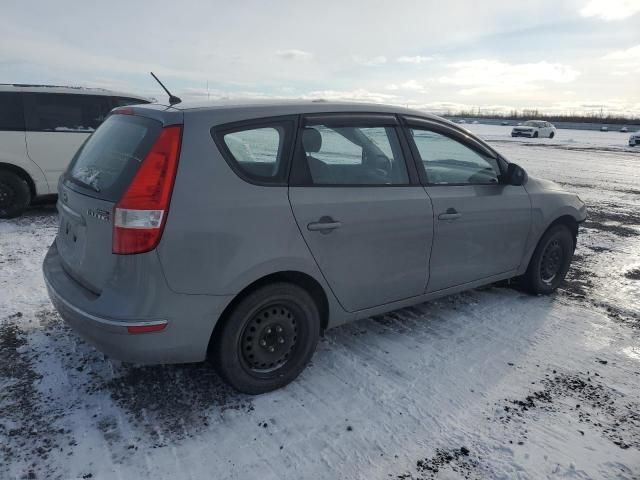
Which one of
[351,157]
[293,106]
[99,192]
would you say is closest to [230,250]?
[99,192]

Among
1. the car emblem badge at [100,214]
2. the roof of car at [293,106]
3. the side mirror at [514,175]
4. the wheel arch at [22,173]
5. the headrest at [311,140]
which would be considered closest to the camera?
the car emblem badge at [100,214]

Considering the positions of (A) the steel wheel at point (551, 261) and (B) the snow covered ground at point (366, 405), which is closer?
(B) the snow covered ground at point (366, 405)

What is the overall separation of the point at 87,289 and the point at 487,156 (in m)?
3.14

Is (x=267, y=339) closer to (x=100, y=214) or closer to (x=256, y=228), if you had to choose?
(x=256, y=228)

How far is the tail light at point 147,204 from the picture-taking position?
7.73ft

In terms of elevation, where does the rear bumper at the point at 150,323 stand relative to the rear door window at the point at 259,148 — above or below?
below

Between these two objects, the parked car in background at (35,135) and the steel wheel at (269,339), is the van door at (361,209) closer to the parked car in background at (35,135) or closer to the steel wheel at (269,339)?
the steel wheel at (269,339)

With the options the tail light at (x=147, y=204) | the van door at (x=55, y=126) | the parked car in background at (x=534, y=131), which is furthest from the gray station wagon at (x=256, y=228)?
the parked car in background at (x=534, y=131)

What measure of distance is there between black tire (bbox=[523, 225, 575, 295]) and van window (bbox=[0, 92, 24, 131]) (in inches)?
273

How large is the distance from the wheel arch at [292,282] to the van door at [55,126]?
212 inches

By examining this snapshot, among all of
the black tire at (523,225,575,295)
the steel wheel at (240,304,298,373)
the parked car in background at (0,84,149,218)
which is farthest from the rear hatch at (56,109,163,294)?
the parked car in background at (0,84,149,218)

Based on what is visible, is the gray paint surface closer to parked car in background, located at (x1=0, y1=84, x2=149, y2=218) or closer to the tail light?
the tail light

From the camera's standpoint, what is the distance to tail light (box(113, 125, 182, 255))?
92.8 inches

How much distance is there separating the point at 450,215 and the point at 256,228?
1601 millimetres
